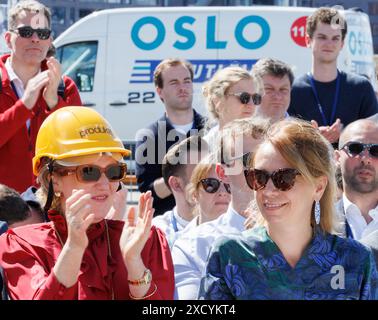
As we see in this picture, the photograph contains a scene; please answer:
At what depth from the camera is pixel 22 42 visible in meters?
5.23

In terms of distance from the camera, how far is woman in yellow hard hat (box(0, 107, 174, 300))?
3.08 metres

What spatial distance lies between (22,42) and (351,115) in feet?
7.40

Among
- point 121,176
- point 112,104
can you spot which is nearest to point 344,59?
point 112,104

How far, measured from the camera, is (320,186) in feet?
11.0

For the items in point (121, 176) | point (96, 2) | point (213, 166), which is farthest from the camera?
point (96, 2)

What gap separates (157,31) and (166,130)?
6.77 meters

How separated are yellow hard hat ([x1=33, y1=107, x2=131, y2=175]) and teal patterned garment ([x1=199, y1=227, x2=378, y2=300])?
0.59 metres

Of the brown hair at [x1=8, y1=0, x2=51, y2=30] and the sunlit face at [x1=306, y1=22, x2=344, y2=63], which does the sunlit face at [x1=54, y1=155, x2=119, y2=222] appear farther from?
the sunlit face at [x1=306, y1=22, x2=344, y2=63]

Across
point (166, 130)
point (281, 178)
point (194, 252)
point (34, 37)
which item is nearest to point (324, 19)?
point (166, 130)

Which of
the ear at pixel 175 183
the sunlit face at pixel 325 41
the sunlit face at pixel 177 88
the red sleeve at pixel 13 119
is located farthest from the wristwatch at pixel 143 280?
the sunlit face at pixel 325 41

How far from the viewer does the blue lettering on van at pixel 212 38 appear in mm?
12375

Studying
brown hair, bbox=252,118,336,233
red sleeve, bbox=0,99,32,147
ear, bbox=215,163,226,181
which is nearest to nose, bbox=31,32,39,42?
red sleeve, bbox=0,99,32,147

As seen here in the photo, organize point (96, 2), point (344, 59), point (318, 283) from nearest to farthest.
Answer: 1. point (318, 283)
2. point (344, 59)
3. point (96, 2)
